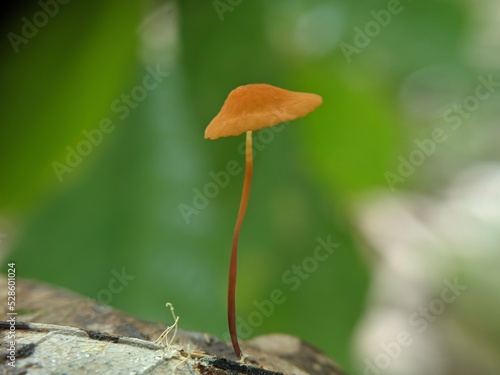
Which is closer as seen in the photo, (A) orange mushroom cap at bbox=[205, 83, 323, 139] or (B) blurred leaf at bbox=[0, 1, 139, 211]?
(A) orange mushroom cap at bbox=[205, 83, 323, 139]

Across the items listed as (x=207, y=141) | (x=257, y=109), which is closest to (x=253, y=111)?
(x=257, y=109)

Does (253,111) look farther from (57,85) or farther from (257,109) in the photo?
(57,85)

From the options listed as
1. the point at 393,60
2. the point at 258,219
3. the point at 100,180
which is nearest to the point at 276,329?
the point at 258,219

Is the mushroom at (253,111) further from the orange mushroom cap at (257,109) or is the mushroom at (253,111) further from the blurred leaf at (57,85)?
the blurred leaf at (57,85)

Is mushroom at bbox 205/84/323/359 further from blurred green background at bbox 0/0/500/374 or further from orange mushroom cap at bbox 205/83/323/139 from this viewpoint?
blurred green background at bbox 0/0/500/374

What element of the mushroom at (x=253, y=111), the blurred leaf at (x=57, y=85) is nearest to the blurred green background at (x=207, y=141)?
the blurred leaf at (x=57, y=85)

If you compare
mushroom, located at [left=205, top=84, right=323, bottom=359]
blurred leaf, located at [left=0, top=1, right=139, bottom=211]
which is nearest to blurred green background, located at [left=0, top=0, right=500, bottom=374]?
blurred leaf, located at [left=0, top=1, right=139, bottom=211]

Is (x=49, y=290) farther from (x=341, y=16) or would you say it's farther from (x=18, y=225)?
(x=341, y=16)
